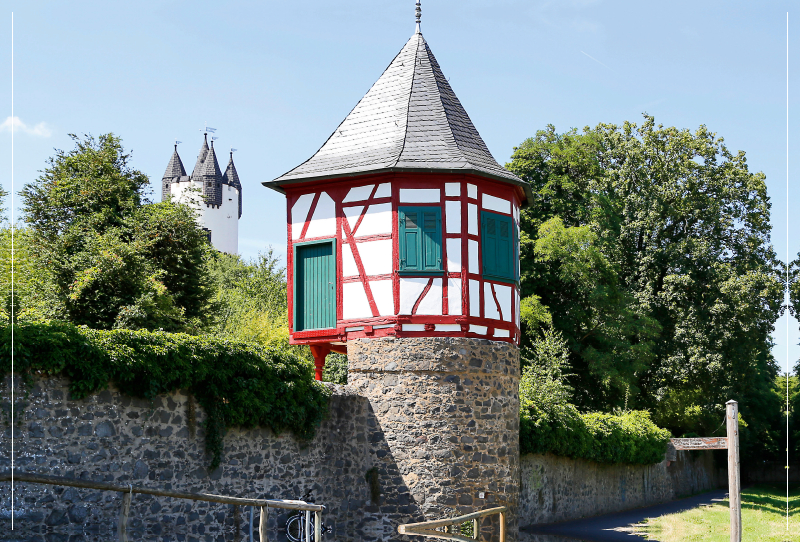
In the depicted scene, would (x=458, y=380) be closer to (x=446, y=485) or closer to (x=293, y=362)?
(x=446, y=485)

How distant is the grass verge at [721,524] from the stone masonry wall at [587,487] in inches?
60.1

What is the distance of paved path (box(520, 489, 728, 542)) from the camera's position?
1750cm

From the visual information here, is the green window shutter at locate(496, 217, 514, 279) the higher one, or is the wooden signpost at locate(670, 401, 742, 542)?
the green window shutter at locate(496, 217, 514, 279)

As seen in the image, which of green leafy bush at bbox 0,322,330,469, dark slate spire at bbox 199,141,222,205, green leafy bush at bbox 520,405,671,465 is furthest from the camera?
dark slate spire at bbox 199,141,222,205

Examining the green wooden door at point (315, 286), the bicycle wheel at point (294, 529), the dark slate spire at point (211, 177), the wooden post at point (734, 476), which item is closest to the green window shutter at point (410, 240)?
the green wooden door at point (315, 286)

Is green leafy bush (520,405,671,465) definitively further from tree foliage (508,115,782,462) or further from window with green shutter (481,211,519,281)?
window with green shutter (481,211,519,281)

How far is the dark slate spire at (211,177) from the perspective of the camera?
89500mm

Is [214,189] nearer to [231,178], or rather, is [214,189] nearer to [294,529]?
[231,178]

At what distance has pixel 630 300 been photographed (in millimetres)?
29453

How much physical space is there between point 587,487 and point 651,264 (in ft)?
34.2

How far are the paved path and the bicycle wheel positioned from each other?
4.75m

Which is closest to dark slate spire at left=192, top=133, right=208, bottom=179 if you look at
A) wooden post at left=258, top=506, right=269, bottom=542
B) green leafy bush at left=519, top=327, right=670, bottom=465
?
green leafy bush at left=519, top=327, right=670, bottom=465

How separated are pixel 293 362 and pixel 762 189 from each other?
22590mm

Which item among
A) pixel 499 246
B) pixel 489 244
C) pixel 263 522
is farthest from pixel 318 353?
pixel 263 522
